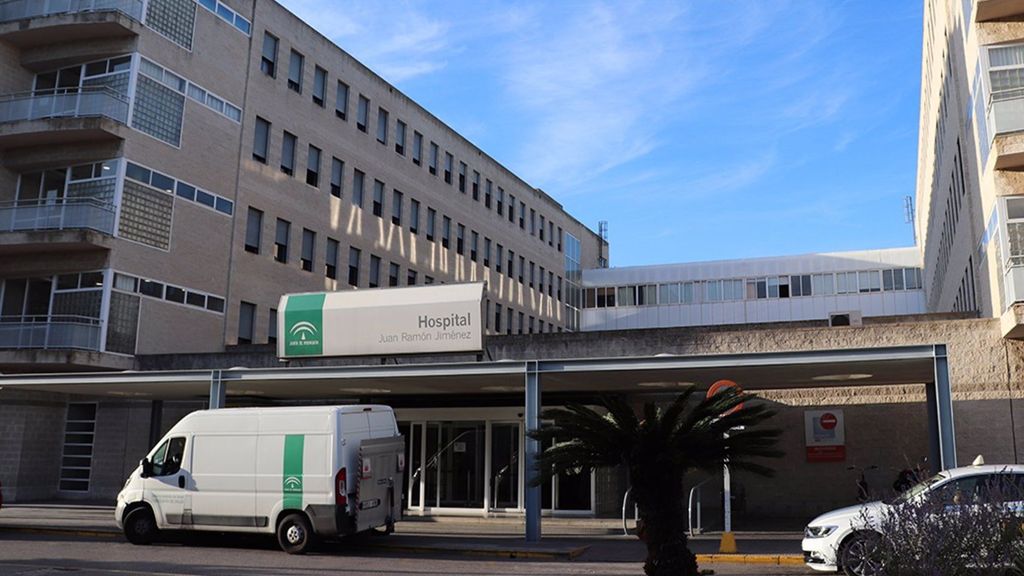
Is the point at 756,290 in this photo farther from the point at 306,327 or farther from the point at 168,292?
the point at 306,327

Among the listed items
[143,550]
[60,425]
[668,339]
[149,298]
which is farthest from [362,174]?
[143,550]

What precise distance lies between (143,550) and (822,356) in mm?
12805

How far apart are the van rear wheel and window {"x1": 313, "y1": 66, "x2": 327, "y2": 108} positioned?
2450 cm

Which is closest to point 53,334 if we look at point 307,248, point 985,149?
point 307,248

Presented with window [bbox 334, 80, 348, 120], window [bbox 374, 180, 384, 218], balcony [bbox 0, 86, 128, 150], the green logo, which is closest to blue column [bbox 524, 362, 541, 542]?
the green logo

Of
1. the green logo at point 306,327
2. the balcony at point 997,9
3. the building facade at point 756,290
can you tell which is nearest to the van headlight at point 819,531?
the green logo at point 306,327

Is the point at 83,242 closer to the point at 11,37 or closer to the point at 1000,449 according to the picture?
the point at 11,37

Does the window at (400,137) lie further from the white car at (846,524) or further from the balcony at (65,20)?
the white car at (846,524)

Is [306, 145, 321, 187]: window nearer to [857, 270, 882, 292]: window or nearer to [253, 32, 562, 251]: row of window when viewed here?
[253, 32, 562, 251]: row of window

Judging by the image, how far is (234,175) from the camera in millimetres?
33156

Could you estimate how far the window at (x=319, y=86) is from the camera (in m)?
Result: 38.4

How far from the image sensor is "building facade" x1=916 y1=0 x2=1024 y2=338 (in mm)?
19561

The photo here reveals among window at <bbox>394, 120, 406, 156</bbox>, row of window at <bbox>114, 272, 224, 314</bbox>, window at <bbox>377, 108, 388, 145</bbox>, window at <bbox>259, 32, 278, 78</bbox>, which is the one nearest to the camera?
row of window at <bbox>114, 272, 224, 314</bbox>

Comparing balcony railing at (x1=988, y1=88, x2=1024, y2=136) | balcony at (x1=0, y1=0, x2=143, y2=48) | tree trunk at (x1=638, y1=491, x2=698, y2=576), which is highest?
balcony at (x1=0, y1=0, x2=143, y2=48)
